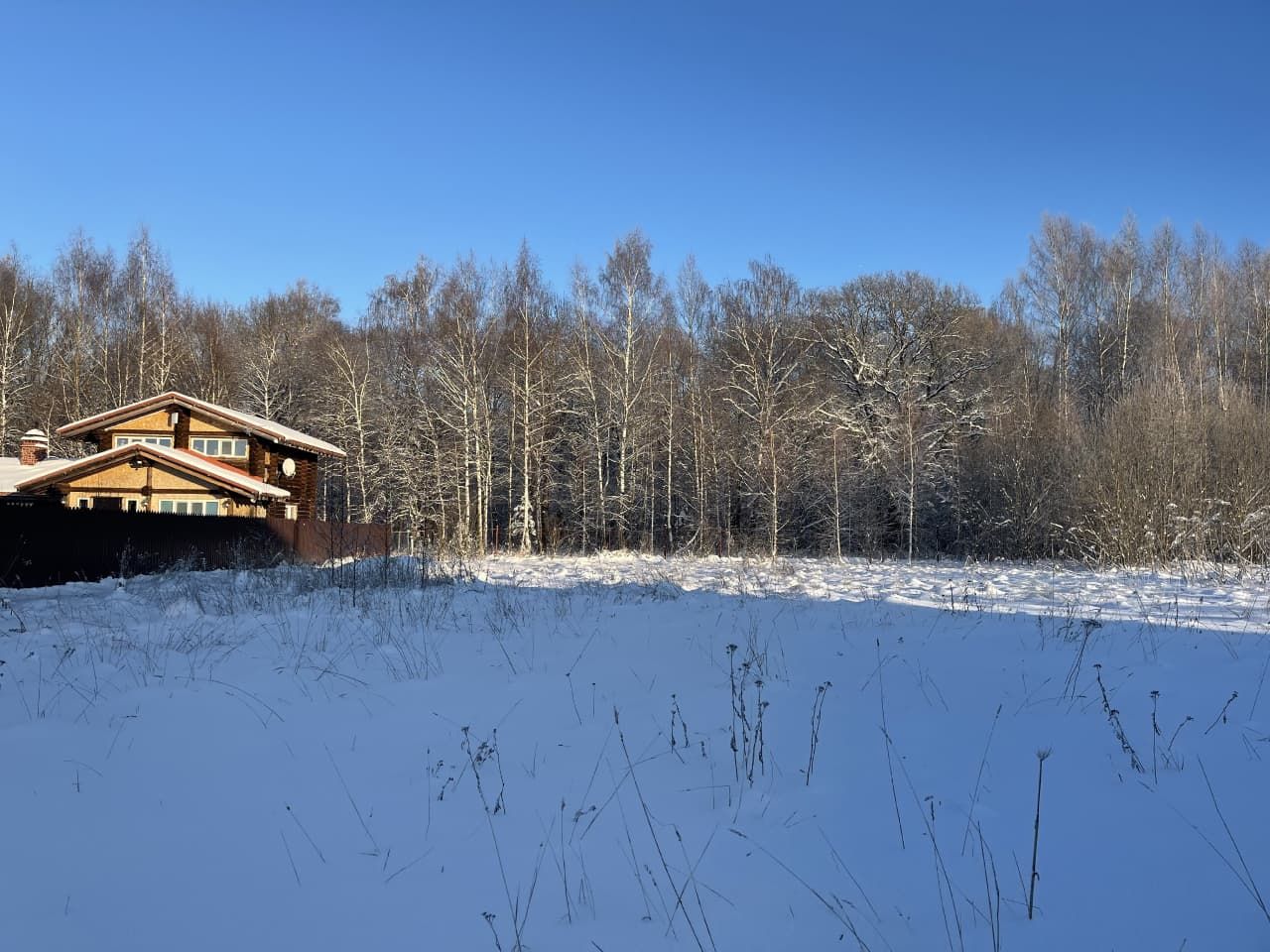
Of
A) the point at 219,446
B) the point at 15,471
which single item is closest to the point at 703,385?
the point at 219,446

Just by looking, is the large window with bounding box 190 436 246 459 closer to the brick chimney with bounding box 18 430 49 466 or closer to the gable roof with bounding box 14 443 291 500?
the gable roof with bounding box 14 443 291 500

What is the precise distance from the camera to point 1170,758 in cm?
333

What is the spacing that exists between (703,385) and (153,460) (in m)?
18.9

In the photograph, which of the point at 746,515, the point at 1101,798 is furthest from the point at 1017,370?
the point at 1101,798

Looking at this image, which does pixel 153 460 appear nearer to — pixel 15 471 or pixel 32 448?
pixel 15 471

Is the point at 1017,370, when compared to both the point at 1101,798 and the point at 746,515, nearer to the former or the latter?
the point at 746,515

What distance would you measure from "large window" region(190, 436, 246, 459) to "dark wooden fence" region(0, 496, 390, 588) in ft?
27.1

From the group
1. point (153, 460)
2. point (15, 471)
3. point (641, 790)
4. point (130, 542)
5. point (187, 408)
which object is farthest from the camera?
point (187, 408)

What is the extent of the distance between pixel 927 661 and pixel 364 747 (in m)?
3.62

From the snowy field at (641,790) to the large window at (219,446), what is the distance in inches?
927

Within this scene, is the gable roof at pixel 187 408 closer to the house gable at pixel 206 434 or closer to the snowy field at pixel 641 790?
the house gable at pixel 206 434

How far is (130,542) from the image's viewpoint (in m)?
16.0

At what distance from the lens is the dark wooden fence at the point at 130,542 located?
44.2 ft

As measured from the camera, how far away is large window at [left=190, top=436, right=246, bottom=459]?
27.8 meters
